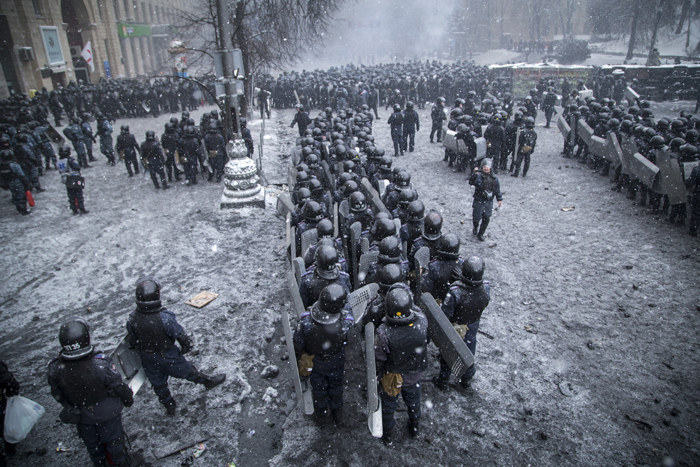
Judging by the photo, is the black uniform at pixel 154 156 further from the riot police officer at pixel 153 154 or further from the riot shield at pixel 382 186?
the riot shield at pixel 382 186

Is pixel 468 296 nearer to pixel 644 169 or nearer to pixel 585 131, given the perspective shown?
pixel 644 169

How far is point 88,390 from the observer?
3.20 m

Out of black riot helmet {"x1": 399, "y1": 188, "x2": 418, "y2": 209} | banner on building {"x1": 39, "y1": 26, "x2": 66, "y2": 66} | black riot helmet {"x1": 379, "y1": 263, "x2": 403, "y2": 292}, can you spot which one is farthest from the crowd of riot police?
banner on building {"x1": 39, "y1": 26, "x2": 66, "y2": 66}

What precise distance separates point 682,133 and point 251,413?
1122 centimetres

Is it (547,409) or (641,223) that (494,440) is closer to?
(547,409)

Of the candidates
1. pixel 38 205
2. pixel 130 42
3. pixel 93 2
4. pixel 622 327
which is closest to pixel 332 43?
pixel 130 42

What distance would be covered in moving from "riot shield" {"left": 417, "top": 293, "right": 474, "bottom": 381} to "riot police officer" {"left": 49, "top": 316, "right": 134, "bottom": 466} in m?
2.82

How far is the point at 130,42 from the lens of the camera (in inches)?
1594

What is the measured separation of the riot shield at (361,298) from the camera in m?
4.18

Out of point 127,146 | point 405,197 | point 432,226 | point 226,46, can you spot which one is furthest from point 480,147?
point 127,146

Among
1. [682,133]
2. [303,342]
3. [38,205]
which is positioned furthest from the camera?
[38,205]

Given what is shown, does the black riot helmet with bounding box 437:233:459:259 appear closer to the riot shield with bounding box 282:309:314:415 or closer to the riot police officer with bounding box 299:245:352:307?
the riot police officer with bounding box 299:245:352:307

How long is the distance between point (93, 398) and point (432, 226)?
13.0 feet

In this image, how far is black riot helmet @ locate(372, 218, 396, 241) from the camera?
4.95 m
